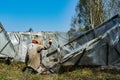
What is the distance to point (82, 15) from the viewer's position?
5147 centimetres

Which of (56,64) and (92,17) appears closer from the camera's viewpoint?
(56,64)

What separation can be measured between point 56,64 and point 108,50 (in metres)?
2.37

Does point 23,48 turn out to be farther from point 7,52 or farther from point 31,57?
point 31,57

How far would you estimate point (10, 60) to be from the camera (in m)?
16.8

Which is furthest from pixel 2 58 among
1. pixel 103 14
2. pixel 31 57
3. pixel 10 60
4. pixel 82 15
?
pixel 82 15

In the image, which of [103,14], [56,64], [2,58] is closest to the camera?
[56,64]

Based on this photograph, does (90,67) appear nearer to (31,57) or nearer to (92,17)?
(31,57)

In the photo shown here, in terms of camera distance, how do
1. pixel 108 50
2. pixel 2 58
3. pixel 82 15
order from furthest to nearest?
pixel 82 15, pixel 2 58, pixel 108 50

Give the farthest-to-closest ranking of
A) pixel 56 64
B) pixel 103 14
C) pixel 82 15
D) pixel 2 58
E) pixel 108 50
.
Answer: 1. pixel 82 15
2. pixel 103 14
3. pixel 2 58
4. pixel 108 50
5. pixel 56 64

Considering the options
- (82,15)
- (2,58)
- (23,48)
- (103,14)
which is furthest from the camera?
(82,15)

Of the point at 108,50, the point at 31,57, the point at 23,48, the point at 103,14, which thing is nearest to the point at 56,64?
the point at 31,57

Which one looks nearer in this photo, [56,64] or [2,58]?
[56,64]

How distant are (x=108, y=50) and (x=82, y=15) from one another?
38.0 meters

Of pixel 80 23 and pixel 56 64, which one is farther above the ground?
pixel 56 64
